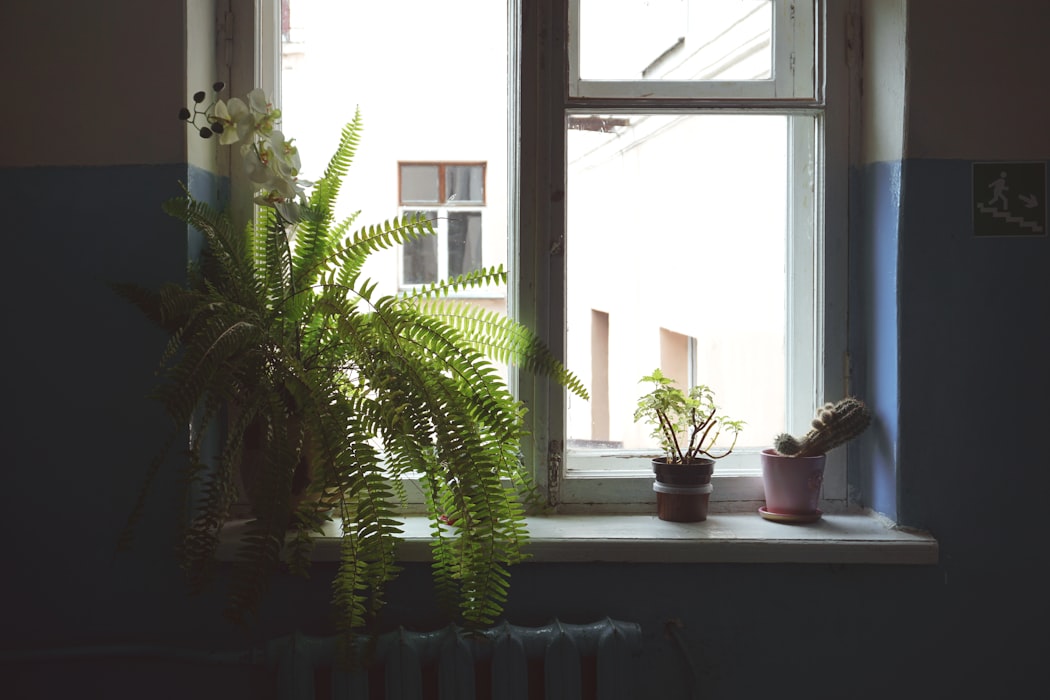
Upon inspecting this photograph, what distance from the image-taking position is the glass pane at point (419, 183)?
78.7 inches

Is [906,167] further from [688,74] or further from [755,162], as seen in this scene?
[688,74]

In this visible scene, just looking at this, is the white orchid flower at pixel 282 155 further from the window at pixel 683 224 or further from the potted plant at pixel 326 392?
the window at pixel 683 224

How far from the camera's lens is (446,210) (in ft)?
6.56

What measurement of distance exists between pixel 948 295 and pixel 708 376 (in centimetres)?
53

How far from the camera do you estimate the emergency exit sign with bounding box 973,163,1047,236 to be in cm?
→ 177

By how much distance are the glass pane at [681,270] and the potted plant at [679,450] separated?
0.13m

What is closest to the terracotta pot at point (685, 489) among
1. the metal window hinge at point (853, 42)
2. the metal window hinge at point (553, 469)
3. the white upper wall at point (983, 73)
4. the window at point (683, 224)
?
the window at point (683, 224)

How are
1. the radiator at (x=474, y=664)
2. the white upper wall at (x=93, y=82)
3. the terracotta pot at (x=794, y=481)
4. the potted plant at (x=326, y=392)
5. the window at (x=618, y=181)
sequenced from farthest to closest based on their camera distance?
the window at (x=618, y=181) → the terracotta pot at (x=794, y=481) → the white upper wall at (x=93, y=82) → the radiator at (x=474, y=664) → the potted plant at (x=326, y=392)

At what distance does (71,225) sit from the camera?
1741 mm

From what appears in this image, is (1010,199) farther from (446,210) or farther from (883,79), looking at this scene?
(446,210)

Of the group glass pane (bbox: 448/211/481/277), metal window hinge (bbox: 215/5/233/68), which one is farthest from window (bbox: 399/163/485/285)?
metal window hinge (bbox: 215/5/233/68)

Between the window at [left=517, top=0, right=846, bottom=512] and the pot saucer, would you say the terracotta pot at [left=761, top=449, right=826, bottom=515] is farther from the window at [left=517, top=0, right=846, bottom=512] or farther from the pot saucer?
the window at [left=517, top=0, right=846, bottom=512]

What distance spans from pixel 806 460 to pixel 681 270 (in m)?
0.52

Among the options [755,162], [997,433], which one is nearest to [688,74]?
[755,162]
